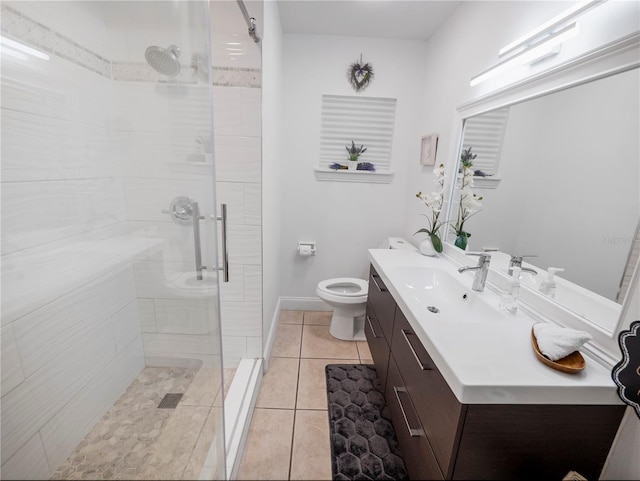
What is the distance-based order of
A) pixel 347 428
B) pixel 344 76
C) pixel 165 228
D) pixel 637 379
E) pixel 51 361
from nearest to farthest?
pixel 637 379 < pixel 51 361 < pixel 165 228 < pixel 347 428 < pixel 344 76

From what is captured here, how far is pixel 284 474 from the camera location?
4.55ft

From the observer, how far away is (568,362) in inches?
35.3

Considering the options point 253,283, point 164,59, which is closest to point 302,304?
point 253,283

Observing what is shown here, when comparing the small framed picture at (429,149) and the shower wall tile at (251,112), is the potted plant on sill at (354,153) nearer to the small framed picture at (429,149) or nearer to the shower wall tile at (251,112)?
the small framed picture at (429,149)

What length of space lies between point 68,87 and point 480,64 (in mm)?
2004

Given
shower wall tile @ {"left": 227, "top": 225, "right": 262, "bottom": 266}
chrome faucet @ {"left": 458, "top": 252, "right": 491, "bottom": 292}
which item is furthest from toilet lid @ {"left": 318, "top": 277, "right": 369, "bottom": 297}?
chrome faucet @ {"left": 458, "top": 252, "right": 491, "bottom": 292}

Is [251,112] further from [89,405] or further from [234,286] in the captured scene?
[89,405]

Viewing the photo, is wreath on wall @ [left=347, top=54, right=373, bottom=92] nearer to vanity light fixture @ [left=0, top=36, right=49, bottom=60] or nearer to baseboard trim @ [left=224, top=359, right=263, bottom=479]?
vanity light fixture @ [left=0, top=36, right=49, bottom=60]

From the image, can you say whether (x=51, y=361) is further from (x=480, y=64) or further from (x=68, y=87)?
(x=480, y=64)

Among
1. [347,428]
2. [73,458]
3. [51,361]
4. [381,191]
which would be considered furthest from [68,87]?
[381,191]

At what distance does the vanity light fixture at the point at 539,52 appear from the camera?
1.07m

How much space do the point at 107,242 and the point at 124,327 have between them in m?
0.33

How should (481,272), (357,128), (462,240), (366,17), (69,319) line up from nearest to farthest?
1. (69,319)
2. (481,272)
3. (462,240)
4. (366,17)
5. (357,128)

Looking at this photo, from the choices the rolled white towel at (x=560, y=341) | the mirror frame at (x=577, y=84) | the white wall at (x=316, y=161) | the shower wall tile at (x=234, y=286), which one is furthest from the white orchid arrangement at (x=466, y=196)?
the shower wall tile at (x=234, y=286)
